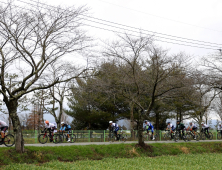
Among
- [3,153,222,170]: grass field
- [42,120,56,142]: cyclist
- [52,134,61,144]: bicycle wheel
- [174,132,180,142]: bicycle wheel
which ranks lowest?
[3,153,222,170]: grass field

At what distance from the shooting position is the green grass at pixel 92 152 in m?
14.8

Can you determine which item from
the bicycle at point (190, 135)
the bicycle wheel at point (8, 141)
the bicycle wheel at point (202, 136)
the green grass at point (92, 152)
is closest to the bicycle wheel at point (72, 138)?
the green grass at point (92, 152)

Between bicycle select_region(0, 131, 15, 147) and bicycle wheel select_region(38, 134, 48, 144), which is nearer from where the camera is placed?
bicycle select_region(0, 131, 15, 147)

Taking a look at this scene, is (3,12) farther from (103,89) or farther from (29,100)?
(29,100)

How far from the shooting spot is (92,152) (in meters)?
17.7

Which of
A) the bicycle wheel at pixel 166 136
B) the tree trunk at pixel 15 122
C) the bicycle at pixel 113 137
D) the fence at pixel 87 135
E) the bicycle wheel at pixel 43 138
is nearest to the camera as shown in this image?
the tree trunk at pixel 15 122

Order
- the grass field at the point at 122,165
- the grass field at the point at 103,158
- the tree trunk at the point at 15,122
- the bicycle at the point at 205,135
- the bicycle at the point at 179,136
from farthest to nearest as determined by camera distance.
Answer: the bicycle at the point at 205,135, the bicycle at the point at 179,136, the tree trunk at the point at 15,122, the grass field at the point at 103,158, the grass field at the point at 122,165

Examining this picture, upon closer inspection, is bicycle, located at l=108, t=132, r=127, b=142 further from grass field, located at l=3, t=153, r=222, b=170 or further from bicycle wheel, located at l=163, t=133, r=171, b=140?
grass field, located at l=3, t=153, r=222, b=170

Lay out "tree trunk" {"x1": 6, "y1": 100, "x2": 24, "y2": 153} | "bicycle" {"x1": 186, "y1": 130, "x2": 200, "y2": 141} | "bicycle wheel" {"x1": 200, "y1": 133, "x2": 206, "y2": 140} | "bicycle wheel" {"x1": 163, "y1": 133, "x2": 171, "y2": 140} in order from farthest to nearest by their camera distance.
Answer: "bicycle wheel" {"x1": 200, "y1": 133, "x2": 206, "y2": 140}, "bicycle wheel" {"x1": 163, "y1": 133, "x2": 171, "y2": 140}, "bicycle" {"x1": 186, "y1": 130, "x2": 200, "y2": 141}, "tree trunk" {"x1": 6, "y1": 100, "x2": 24, "y2": 153}

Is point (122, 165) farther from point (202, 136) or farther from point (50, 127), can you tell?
point (202, 136)

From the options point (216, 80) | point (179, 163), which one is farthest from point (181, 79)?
point (179, 163)

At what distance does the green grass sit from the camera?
14.8m

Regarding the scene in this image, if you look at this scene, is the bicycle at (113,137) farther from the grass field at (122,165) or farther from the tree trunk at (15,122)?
the tree trunk at (15,122)

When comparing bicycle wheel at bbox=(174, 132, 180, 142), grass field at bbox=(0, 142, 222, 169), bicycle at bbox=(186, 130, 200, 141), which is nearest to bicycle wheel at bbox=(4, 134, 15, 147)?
grass field at bbox=(0, 142, 222, 169)
